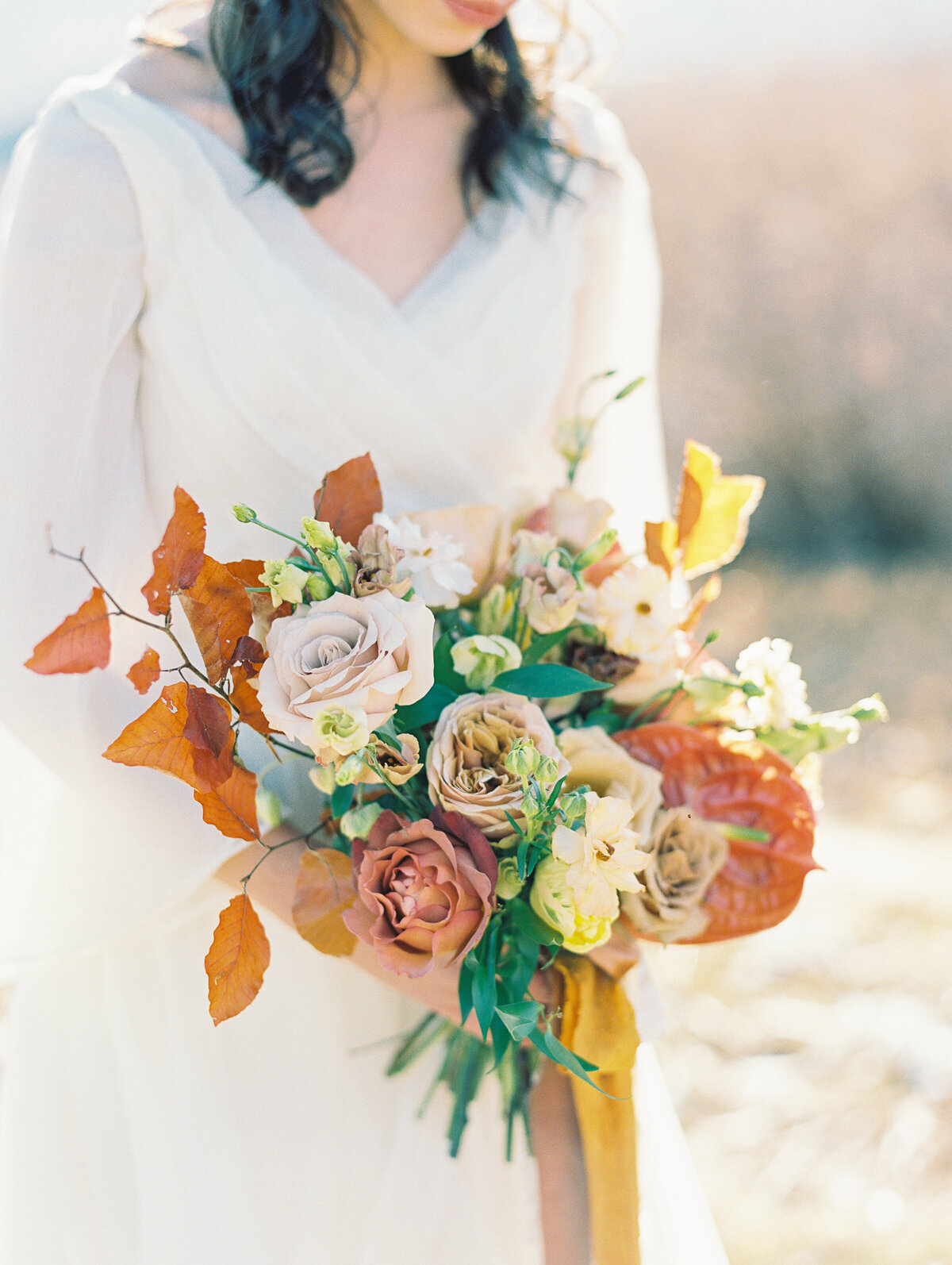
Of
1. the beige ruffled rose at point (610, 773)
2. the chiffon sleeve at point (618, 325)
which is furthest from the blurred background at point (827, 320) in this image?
the beige ruffled rose at point (610, 773)

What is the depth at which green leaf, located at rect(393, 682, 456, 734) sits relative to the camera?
0.79m

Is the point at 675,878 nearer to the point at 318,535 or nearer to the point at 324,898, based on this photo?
the point at 324,898

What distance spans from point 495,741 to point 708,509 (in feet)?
1.16

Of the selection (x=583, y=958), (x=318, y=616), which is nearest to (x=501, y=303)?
(x=318, y=616)

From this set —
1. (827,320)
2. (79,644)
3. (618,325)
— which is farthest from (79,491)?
(827,320)

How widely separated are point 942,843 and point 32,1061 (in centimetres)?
267

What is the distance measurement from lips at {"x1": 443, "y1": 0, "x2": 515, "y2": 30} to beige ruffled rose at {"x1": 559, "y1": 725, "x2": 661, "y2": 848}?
2.25 ft

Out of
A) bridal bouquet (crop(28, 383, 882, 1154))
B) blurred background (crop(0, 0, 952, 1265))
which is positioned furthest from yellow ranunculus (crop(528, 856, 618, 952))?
blurred background (crop(0, 0, 952, 1265))

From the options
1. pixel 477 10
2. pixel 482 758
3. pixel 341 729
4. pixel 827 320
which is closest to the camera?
pixel 341 729

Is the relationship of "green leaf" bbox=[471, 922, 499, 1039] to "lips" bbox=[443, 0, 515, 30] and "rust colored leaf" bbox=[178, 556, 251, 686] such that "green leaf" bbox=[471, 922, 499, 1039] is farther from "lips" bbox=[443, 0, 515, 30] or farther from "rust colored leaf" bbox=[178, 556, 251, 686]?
"lips" bbox=[443, 0, 515, 30]

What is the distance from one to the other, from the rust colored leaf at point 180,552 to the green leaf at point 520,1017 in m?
0.34

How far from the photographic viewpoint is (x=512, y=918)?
0.79 metres

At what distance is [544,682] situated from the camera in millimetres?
795

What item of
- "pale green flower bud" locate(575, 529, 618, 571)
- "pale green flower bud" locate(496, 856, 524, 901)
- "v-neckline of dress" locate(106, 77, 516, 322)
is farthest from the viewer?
"v-neckline of dress" locate(106, 77, 516, 322)
